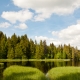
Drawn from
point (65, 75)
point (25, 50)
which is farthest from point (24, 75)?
point (25, 50)

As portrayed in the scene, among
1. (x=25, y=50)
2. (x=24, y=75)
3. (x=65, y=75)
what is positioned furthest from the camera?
(x=25, y=50)

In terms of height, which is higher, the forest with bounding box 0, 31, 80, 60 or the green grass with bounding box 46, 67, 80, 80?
the forest with bounding box 0, 31, 80, 60

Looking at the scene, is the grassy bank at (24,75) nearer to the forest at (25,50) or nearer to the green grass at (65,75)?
the green grass at (65,75)

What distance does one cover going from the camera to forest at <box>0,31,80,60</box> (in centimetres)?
11906

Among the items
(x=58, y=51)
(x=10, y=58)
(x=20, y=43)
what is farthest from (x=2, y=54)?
(x=58, y=51)

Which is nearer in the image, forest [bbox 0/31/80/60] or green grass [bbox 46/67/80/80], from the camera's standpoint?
green grass [bbox 46/67/80/80]

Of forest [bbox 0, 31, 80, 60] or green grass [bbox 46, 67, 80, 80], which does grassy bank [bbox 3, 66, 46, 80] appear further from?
forest [bbox 0, 31, 80, 60]

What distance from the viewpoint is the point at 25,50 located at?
128m

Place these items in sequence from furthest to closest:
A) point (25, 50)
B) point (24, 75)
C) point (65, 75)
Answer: point (25, 50) → point (65, 75) → point (24, 75)

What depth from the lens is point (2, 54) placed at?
385 ft

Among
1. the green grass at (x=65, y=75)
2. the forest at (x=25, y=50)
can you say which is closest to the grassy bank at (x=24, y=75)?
the green grass at (x=65, y=75)

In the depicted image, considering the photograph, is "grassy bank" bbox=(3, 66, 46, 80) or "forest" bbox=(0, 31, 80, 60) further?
"forest" bbox=(0, 31, 80, 60)

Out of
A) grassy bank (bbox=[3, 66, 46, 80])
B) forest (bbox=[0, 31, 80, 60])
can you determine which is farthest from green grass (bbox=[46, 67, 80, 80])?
forest (bbox=[0, 31, 80, 60])

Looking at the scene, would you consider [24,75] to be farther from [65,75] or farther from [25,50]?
[25,50]
